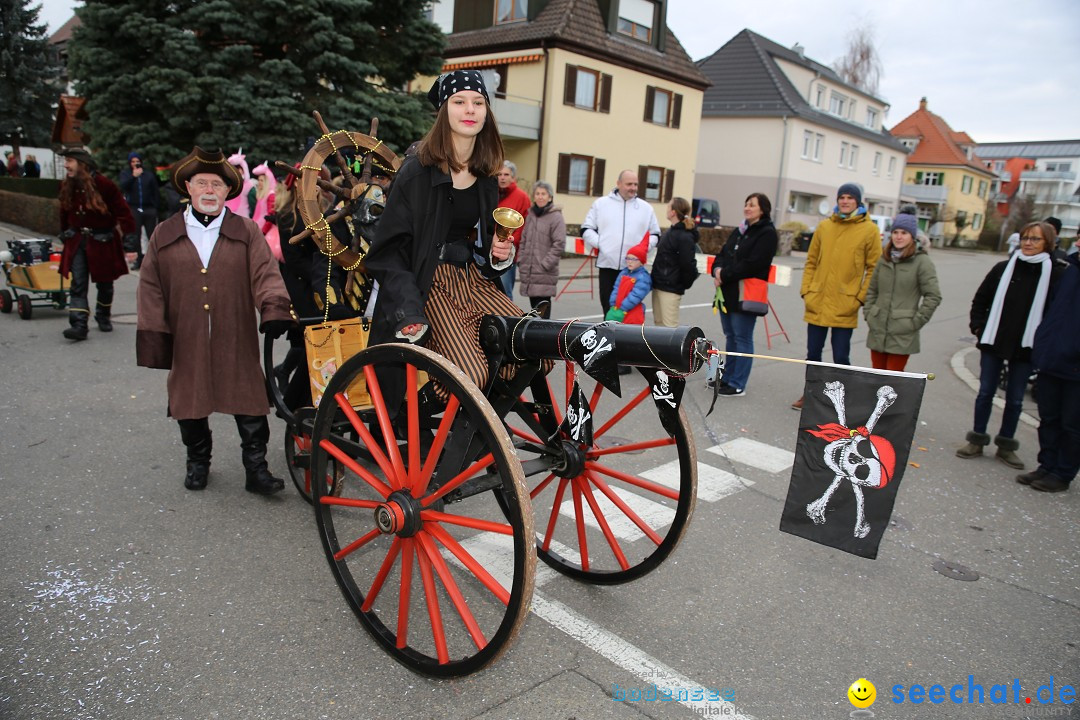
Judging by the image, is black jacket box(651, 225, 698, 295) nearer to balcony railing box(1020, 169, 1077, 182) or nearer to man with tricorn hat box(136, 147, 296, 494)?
man with tricorn hat box(136, 147, 296, 494)

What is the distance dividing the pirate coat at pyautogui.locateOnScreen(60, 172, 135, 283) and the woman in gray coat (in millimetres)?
4220

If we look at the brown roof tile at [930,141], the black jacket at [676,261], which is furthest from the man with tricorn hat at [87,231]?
the brown roof tile at [930,141]

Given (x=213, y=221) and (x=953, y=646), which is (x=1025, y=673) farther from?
(x=213, y=221)

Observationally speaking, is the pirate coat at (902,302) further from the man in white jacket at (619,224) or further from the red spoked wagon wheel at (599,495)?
the red spoked wagon wheel at (599,495)

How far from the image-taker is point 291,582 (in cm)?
330

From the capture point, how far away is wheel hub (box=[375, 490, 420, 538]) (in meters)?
2.57

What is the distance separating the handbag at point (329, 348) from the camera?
11.9ft

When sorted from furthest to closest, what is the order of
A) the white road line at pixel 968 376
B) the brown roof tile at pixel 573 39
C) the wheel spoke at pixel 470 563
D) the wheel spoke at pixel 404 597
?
the brown roof tile at pixel 573 39, the white road line at pixel 968 376, the wheel spoke at pixel 404 597, the wheel spoke at pixel 470 563

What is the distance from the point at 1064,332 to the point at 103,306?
880 centimetres

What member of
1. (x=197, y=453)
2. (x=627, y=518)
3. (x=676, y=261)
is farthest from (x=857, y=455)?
(x=676, y=261)

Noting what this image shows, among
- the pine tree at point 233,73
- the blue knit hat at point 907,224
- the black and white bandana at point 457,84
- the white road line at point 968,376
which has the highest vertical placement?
the pine tree at point 233,73

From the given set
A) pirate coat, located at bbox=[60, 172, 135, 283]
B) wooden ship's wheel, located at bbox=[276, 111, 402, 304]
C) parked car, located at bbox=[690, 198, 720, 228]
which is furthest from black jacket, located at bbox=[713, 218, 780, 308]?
parked car, located at bbox=[690, 198, 720, 228]

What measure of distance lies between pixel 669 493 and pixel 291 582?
1737 millimetres

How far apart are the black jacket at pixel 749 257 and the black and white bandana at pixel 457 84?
14.5 feet
